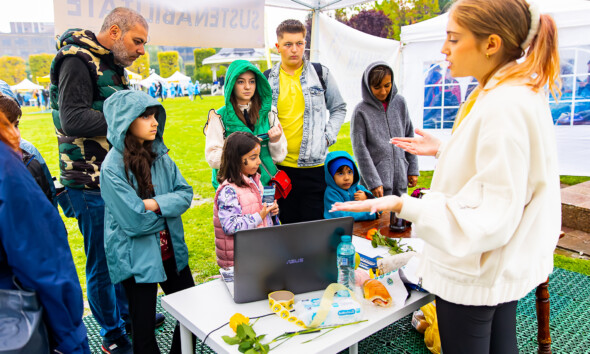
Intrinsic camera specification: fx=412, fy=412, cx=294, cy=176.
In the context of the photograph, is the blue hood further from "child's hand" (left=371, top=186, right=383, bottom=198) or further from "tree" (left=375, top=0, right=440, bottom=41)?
"tree" (left=375, top=0, right=440, bottom=41)

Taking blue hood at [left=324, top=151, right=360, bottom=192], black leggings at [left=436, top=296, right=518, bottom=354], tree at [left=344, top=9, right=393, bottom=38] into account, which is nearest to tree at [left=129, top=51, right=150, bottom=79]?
blue hood at [left=324, top=151, right=360, bottom=192]

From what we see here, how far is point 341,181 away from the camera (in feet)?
11.0

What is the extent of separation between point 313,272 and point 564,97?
5994 millimetres

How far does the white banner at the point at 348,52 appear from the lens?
5.40 m

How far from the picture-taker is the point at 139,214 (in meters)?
1.96

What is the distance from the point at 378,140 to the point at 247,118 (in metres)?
1.19

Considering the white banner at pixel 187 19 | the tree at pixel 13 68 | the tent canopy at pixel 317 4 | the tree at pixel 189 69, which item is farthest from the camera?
the tree at pixel 189 69

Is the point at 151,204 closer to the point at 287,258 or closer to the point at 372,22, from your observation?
the point at 287,258

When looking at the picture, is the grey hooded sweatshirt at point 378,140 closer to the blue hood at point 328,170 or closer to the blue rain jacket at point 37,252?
the blue hood at point 328,170

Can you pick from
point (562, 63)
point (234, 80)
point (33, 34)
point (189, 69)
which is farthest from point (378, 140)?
point (189, 69)

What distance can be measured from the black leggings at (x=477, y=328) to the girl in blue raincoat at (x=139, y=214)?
4.12 ft

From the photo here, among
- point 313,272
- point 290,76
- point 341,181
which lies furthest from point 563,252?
point 313,272

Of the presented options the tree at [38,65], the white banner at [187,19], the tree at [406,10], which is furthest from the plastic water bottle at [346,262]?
the tree at [38,65]

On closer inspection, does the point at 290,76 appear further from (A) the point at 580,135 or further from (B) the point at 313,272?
(A) the point at 580,135
